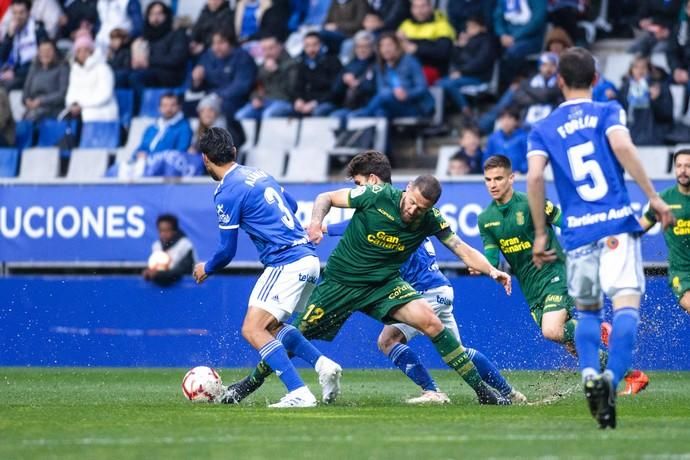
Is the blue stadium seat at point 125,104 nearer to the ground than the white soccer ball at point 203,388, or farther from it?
nearer to the ground

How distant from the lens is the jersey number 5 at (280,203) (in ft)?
36.4

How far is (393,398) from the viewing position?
12.5 metres

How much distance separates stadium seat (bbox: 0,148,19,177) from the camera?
2181 cm

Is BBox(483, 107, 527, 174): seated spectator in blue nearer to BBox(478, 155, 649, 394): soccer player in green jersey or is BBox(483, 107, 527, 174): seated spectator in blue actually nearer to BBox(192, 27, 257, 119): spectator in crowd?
BBox(192, 27, 257, 119): spectator in crowd

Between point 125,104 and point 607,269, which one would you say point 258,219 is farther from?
point 125,104

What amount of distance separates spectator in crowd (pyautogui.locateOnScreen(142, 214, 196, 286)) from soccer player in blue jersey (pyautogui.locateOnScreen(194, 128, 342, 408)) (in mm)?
6753

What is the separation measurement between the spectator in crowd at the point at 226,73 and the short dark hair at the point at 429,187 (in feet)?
35.5

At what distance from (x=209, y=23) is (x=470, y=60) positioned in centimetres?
437

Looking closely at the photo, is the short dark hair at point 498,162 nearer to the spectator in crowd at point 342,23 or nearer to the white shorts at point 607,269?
the white shorts at point 607,269

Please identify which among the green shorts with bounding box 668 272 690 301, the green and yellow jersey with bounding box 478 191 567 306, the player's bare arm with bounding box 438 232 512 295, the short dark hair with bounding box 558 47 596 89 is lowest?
the green shorts with bounding box 668 272 690 301

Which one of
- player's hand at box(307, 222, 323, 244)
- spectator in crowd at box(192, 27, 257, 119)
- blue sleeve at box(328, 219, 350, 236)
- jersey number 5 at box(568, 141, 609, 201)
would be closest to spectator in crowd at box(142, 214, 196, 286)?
spectator in crowd at box(192, 27, 257, 119)

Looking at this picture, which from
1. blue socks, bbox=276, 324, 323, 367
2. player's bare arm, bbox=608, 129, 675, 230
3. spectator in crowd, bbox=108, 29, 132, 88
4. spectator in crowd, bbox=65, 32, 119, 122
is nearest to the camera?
player's bare arm, bbox=608, 129, 675, 230

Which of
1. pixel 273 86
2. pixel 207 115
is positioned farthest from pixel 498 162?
pixel 273 86

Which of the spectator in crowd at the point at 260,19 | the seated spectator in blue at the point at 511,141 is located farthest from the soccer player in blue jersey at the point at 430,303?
the spectator in crowd at the point at 260,19
